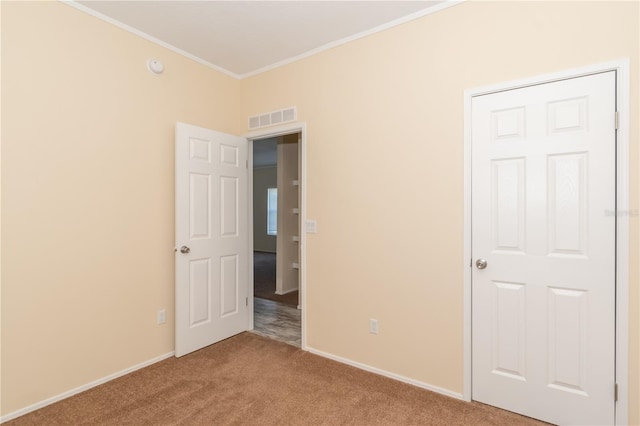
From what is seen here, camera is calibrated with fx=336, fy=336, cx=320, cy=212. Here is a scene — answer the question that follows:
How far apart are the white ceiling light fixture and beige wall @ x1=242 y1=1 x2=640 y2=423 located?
117cm

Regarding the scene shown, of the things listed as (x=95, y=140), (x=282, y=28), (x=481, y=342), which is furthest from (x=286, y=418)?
(x=282, y=28)

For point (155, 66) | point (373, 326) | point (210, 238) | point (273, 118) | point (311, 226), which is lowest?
point (373, 326)

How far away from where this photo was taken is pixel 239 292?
3561 millimetres

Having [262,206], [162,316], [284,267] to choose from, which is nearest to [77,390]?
[162,316]

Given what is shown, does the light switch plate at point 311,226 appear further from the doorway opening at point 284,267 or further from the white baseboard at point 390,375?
the white baseboard at point 390,375

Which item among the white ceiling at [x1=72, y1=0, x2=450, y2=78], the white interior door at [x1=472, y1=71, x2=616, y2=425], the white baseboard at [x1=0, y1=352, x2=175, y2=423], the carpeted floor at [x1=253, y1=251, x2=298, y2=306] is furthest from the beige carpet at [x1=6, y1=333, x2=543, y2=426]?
the white ceiling at [x1=72, y1=0, x2=450, y2=78]

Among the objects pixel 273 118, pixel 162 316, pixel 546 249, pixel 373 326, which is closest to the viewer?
pixel 546 249

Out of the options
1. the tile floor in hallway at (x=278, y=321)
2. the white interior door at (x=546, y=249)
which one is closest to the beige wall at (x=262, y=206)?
the tile floor in hallway at (x=278, y=321)

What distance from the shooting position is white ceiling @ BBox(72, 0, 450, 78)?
7.95ft

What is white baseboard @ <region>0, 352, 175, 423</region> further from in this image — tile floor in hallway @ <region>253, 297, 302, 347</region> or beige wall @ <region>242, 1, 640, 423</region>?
beige wall @ <region>242, 1, 640, 423</region>

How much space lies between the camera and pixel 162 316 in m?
3.00

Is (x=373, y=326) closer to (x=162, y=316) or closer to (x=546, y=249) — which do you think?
(x=546, y=249)

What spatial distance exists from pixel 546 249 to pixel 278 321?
2913 millimetres

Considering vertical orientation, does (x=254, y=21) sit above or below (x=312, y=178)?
above
